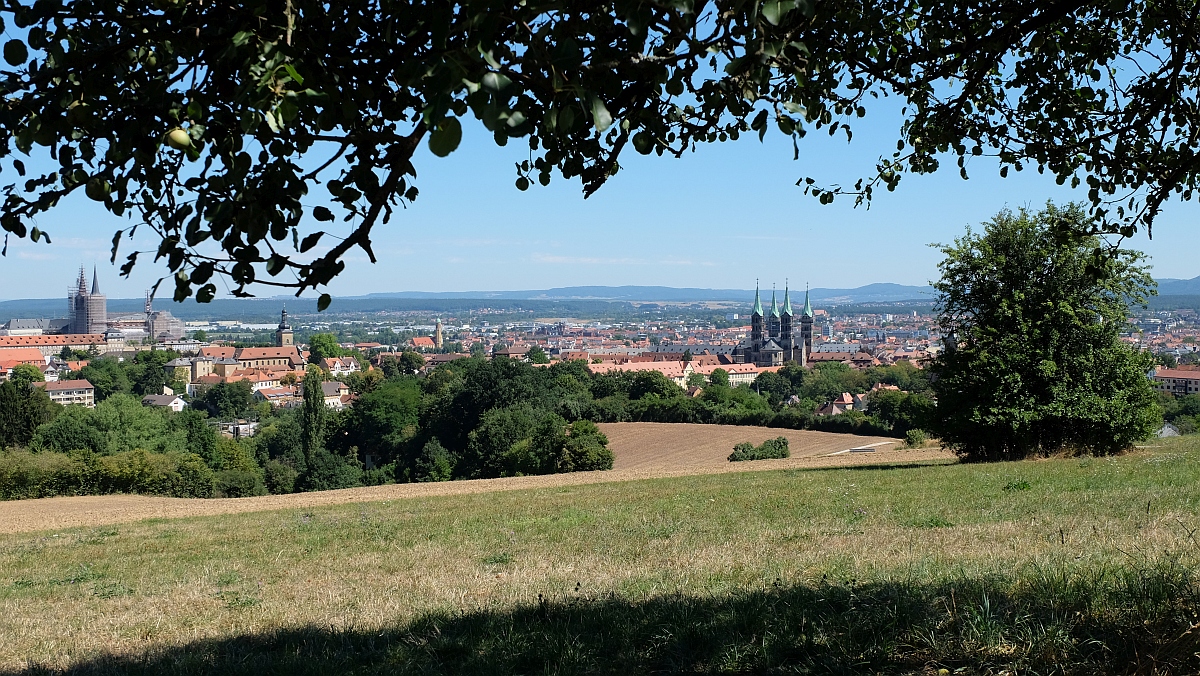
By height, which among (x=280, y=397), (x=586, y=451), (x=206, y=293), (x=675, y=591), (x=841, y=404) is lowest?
(x=280, y=397)

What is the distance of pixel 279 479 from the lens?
57000 millimetres

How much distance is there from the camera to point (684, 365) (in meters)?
172

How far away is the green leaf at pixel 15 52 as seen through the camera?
2.68 metres

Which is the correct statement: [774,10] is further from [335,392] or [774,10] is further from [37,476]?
[335,392]

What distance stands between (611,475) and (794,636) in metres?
26.8

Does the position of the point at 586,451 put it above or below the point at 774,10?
below

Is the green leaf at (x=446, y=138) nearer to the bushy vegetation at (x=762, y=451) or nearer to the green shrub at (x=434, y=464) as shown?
the bushy vegetation at (x=762, y=451)

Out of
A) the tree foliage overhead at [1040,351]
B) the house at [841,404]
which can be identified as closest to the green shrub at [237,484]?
the tree foliage overhead at [1040,351]

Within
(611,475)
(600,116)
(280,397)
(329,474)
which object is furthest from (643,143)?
(280,397)

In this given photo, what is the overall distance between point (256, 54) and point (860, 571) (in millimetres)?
5482

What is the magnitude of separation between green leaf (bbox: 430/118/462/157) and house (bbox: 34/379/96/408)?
122279 mm

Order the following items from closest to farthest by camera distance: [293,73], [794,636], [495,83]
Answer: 1. [495,83]
2. [293,73]
3. [794,636]

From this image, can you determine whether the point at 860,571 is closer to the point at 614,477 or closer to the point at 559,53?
the point at 559,53

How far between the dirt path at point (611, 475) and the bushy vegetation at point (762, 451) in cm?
93
